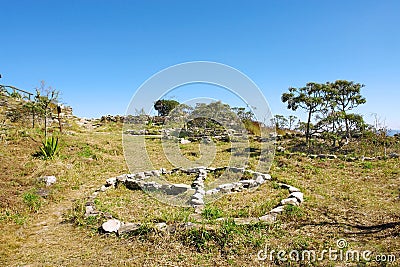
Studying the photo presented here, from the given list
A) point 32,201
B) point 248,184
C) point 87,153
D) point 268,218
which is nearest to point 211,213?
point 268,218

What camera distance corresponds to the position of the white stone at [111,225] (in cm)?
443

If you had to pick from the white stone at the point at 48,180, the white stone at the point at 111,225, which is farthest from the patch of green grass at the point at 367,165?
the white stone at the point at 48,180

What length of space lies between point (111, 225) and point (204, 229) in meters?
1.66

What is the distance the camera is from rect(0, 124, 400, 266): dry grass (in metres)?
3.70

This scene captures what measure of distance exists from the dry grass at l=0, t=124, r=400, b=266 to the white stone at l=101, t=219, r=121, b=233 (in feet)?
0.45

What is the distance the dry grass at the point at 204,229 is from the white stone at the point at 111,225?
139 mm

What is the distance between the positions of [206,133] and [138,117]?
8212mm

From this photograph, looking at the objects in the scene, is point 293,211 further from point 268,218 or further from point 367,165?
point 367,165

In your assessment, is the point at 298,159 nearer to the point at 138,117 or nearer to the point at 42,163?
the point at 42,163

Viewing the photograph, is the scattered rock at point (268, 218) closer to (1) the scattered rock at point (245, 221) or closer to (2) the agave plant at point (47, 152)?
Answer: (1) the scattered rock at point (245, 221)

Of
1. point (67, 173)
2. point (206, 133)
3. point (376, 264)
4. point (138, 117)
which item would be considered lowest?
point (376, 264)

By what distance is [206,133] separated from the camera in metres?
16.6

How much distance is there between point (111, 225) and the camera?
4.55 m

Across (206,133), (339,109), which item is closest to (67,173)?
(206,133)
